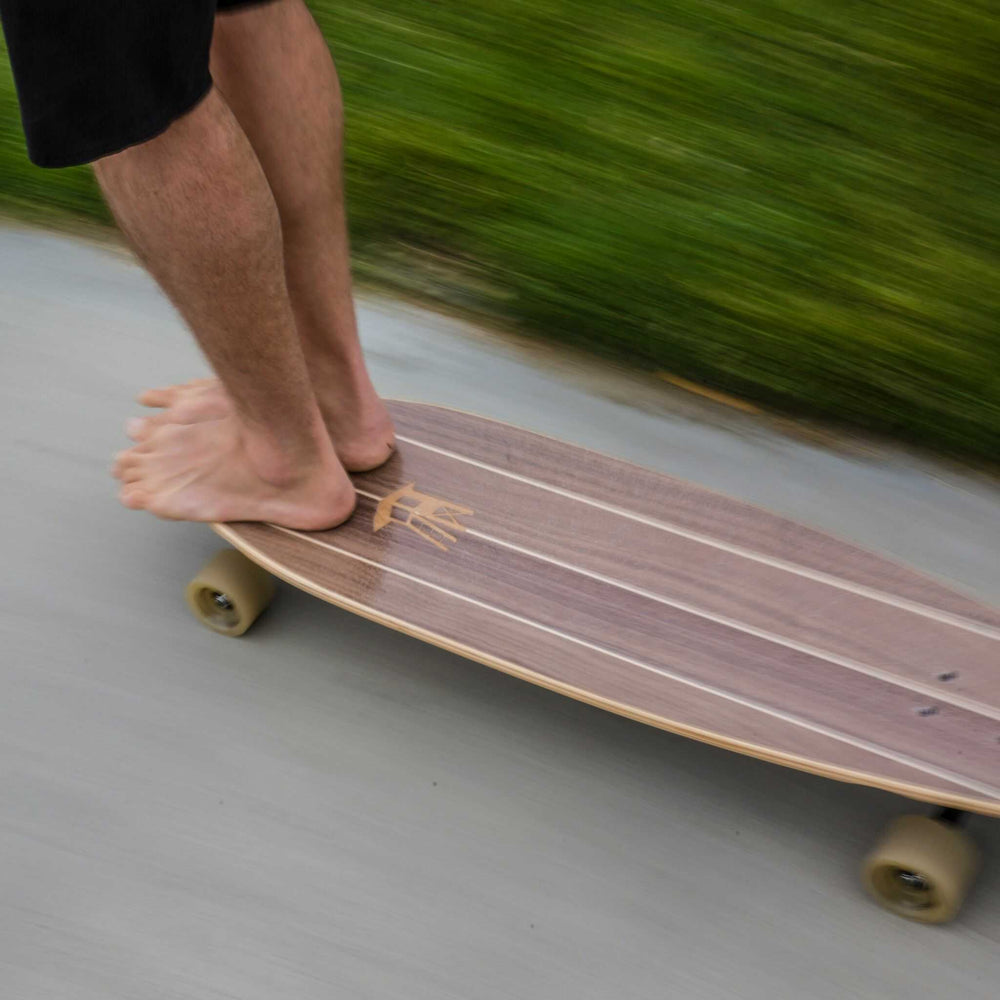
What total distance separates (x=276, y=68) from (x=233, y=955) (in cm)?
113

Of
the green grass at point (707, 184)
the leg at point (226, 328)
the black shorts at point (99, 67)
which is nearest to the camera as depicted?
the black shorts at point (99, 67)

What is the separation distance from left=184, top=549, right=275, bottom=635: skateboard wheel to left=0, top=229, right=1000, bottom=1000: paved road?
0.03m

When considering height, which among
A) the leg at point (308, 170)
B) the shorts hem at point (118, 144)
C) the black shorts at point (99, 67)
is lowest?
the leg at point (308, 170)

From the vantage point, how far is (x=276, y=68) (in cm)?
173

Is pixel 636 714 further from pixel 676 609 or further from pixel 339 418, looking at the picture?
pixel 339 418

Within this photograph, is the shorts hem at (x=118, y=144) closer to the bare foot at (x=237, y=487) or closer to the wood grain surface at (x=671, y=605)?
the bare foot at (x=237, y=487)

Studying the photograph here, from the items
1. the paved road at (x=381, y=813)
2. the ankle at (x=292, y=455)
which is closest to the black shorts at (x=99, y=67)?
the ankle at (x=292, y=455)

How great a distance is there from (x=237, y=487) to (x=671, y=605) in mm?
646

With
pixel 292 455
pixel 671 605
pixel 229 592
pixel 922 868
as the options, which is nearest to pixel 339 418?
pixel 292 455

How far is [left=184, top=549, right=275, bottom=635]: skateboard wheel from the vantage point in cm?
192

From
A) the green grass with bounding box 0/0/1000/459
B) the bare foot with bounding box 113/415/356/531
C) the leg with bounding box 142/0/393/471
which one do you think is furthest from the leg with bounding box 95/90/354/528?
the green grass with bounding box 0/0/1000/459

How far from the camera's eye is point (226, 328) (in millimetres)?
1633

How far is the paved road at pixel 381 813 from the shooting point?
161 cm

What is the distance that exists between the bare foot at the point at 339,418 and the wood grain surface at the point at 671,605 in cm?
4
